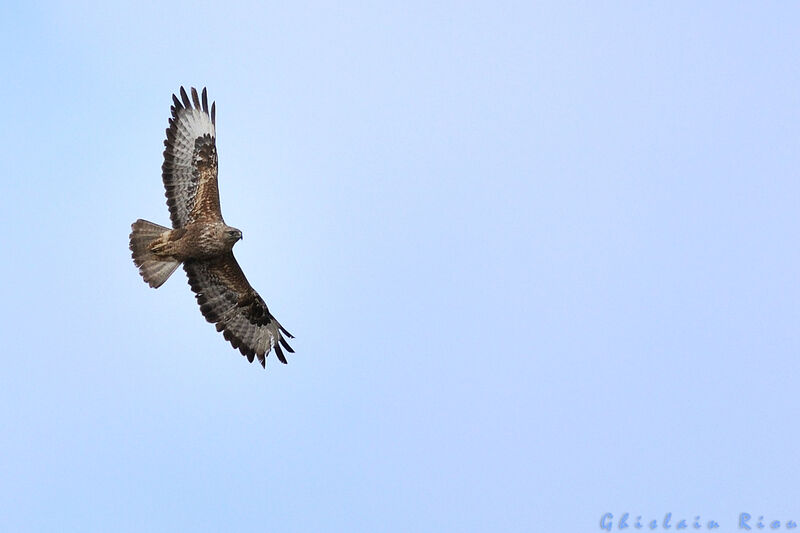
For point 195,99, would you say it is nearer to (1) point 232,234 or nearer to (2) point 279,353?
(1) point 232,234

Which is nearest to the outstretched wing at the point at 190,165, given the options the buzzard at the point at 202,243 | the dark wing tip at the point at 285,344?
the buzzard at the point at 202,243

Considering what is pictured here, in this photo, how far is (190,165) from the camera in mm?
15117

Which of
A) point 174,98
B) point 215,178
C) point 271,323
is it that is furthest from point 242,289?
point 174,98

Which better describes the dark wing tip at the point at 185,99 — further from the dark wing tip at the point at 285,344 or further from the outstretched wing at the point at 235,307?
the dark wing tip at the point at 285,344

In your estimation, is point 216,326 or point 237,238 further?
point 216,326

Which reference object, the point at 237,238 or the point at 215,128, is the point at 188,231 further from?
the point at 215,128

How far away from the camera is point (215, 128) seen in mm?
15484

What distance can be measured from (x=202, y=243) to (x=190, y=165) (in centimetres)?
148

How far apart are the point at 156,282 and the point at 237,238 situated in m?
1.36

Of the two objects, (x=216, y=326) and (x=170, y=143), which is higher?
(x=170, y=143)

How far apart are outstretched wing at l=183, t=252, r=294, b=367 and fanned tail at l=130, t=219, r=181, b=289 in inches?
14.4

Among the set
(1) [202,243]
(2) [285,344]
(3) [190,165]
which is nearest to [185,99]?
(3) [190,165]

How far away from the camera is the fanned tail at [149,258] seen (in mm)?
14461

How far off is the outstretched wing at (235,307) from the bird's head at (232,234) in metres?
0.36
